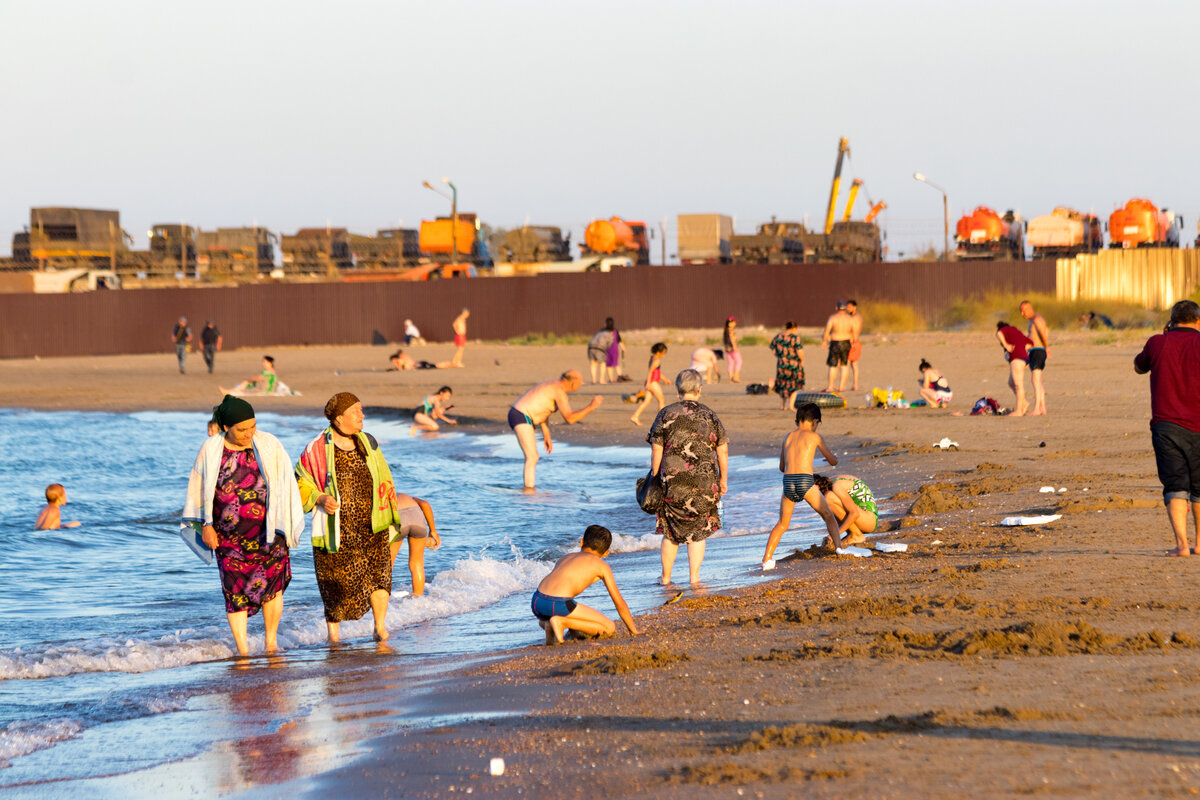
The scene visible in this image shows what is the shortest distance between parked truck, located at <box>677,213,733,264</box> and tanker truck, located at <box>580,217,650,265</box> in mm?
1490

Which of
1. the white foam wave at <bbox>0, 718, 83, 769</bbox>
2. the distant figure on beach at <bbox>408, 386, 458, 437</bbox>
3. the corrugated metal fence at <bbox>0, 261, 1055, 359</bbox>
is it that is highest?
the corrugated metal fence at <bbox>0, 261, 1055, 359</bbox>

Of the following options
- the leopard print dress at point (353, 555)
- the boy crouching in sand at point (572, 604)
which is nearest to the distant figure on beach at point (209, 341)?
the leopard print dress at point (353, 555)

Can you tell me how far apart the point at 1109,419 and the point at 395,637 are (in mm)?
12194

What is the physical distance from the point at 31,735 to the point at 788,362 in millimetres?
15924

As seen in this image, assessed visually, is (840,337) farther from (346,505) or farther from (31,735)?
(31,735)

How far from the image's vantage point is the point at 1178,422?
8078mm

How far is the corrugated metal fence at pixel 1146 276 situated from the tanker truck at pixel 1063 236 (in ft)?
6.77

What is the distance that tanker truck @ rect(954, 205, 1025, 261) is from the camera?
47656mm

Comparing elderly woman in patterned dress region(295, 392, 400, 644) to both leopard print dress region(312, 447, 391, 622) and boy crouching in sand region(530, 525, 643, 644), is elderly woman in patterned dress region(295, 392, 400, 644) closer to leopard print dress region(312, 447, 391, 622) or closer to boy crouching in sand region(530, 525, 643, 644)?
leopard print dress region(312, 447, 391, 622)

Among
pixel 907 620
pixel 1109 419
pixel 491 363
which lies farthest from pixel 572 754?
pixel 491 363

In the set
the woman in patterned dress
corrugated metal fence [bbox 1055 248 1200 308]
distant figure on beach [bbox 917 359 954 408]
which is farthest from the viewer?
corrugated metal fence [bbox 1055 248 1200 308]

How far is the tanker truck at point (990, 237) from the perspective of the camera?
47656 mm

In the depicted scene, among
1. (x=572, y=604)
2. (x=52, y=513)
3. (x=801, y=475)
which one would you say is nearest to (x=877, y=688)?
(x=572, y=604)

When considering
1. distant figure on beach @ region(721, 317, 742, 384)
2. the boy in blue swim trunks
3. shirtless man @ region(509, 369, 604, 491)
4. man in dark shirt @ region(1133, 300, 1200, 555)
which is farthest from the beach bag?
distant figure on beach @ region(721, 317, 742, 384)
